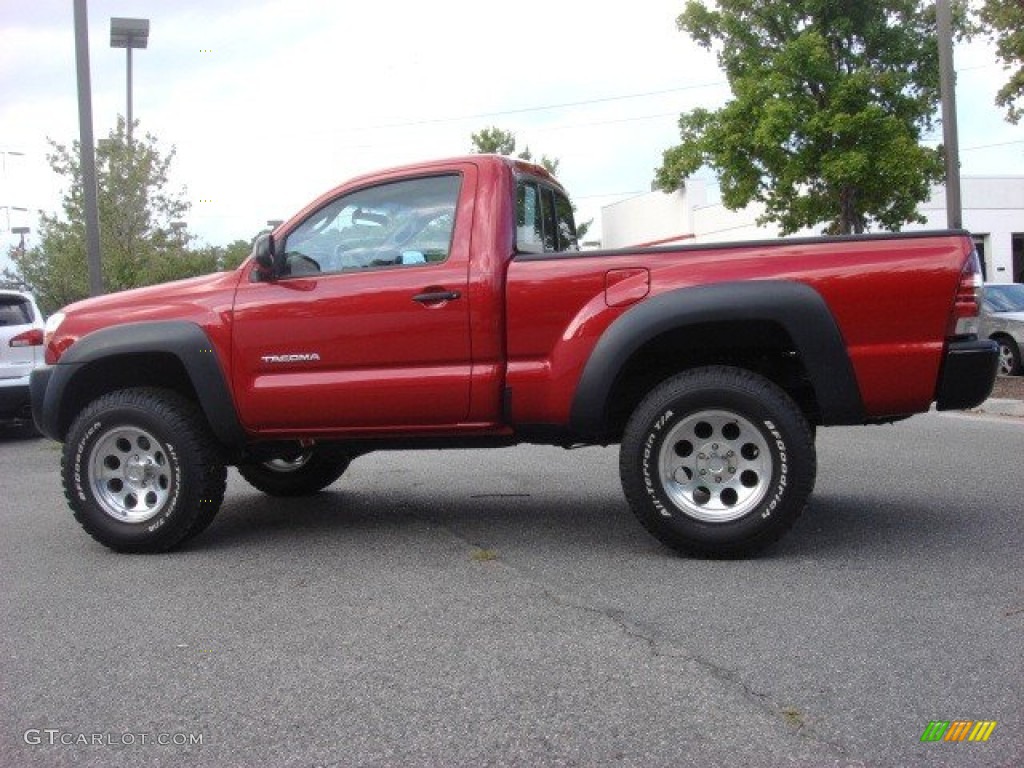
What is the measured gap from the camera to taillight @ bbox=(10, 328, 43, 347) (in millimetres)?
12039

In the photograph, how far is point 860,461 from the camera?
8.51 meters

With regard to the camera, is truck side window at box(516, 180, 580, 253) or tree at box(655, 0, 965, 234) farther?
tree at box(655, 0, 965, 234)

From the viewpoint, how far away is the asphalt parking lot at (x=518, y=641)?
10.5ft

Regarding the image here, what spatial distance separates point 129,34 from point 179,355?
73.4 ft

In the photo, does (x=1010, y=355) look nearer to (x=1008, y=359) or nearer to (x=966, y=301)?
(x=1008, y=359)

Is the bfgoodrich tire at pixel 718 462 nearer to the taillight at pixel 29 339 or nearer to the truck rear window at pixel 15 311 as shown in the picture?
the taillight at pixel 29 339

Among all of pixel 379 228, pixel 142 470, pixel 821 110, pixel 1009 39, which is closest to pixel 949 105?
pixel 1009 39

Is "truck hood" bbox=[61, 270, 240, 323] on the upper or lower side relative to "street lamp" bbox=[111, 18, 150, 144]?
lower

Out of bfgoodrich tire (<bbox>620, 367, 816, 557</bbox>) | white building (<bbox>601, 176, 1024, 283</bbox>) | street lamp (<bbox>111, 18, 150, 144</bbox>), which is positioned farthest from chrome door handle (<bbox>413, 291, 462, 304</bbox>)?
white building (<bbox>601, 176, 1024, 283</bbox>)

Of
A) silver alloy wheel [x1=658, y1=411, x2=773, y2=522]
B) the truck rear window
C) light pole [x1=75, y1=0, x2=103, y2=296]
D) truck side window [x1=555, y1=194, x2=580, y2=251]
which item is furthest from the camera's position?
light pole [x1=75, y1=0, x2=103, y2=296]

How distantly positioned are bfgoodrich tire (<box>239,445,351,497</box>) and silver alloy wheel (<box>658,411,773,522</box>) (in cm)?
292

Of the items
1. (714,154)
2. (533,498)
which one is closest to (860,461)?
(533,498)

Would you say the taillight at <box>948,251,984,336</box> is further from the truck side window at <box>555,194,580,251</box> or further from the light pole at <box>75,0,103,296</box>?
the light pole at <box>75,0,103,296</box>

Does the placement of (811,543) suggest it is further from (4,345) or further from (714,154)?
(714,154)
